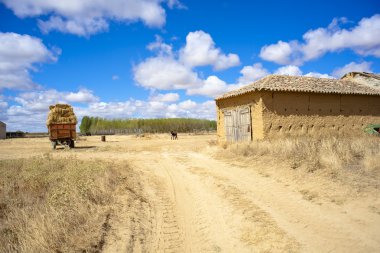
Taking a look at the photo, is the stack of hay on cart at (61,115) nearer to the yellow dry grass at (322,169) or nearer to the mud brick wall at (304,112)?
the mud brick wall at (304,112)

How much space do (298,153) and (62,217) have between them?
7.65 metres

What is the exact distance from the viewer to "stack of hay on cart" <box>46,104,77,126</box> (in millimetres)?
21797

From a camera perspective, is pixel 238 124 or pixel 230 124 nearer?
pixel 238 124

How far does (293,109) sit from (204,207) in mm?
10838

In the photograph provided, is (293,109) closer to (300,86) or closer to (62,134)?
(300,86)

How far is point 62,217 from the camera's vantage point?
564cm

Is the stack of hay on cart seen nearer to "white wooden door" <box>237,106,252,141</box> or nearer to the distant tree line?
"white wooden door" <box>237,106,252,141</box>

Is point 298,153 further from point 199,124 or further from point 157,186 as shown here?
point 199,124

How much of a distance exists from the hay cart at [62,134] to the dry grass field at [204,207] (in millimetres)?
10675

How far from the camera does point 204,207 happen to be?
6.78 m

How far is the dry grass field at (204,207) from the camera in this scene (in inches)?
194

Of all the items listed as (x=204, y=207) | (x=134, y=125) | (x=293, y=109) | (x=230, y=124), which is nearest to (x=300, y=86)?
(x=293, y=109)

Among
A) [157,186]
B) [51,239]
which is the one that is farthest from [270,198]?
[51,239]

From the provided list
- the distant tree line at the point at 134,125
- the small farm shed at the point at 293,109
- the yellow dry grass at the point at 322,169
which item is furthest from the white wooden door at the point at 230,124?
the distant tree line at the point at 134,125
